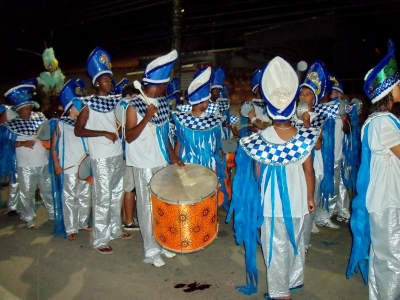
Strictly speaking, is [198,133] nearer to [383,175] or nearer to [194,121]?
[194,121]

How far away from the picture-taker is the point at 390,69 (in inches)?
107

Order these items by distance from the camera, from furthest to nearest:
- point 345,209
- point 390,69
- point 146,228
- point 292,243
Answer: point 345,209, point 146,228, point 292,243, point 390,69

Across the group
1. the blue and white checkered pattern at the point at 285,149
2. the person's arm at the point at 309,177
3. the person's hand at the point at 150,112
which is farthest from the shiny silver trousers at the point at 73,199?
the person's arm at the point at 309,177

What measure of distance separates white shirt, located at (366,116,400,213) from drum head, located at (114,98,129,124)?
2.33 meters

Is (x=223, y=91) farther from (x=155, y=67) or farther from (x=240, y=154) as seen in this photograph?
(x=240, y=154)

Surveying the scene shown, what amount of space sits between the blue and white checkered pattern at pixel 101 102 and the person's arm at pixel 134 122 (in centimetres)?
60

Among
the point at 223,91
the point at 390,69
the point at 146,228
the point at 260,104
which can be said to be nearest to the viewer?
the point at 390,69

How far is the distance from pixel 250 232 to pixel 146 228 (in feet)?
4.26

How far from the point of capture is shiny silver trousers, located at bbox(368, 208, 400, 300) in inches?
109

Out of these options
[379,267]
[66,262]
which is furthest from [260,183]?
[66,262]

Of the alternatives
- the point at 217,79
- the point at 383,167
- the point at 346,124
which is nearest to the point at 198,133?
the point at 346,124

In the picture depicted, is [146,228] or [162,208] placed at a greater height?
[162,208]

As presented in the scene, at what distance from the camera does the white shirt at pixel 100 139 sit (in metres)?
4.11

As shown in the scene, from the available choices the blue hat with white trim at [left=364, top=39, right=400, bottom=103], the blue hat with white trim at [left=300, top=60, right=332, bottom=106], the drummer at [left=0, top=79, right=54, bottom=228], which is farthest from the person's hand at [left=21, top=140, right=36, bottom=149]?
the blue hat with white trim at [left=364, top=39, right=400, bottom=103]
